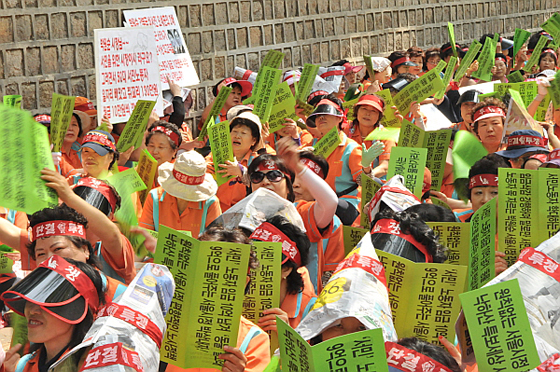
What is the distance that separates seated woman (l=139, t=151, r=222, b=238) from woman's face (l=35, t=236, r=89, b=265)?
1273 mm

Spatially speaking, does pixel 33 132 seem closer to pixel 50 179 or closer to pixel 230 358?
pixel 50 179

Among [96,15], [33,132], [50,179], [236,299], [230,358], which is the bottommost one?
[230,358]

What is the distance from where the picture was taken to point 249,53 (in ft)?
39.7

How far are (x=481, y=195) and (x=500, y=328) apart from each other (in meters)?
1.94

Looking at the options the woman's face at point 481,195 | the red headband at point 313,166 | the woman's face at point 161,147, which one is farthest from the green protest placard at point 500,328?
the woman's face at point 161,147

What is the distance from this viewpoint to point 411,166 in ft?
16.0

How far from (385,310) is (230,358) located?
2.16 ft

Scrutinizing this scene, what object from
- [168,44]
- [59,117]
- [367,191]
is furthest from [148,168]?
[168,44]

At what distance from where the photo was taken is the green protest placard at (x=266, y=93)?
6602 mm

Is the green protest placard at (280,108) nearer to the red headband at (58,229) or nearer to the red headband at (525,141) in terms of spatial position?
the red headband at (525,141)

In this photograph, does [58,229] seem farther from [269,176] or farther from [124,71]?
[124,71]

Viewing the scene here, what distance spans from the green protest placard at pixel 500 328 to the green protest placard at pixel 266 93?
4265mm

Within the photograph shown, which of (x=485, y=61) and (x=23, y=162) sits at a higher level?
(x=485, y=61)

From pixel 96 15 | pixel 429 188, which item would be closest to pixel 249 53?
pixel 96 15
